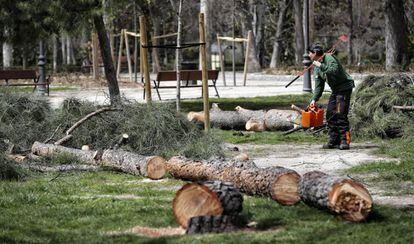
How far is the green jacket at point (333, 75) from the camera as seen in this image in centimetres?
1323

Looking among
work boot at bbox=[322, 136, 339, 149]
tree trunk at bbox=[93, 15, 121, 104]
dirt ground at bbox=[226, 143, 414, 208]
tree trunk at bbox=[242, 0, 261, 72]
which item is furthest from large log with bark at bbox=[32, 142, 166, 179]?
tree trunk at bbox=[242, 0, 261, 72]

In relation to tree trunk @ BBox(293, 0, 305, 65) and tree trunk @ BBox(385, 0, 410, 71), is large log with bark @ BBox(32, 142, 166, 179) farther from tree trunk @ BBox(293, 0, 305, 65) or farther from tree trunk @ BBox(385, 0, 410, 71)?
tree trunk @ BBox(293, 0, 305, 65)

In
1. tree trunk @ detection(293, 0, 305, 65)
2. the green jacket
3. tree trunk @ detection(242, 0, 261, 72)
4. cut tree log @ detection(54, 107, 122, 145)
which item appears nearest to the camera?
cut tree log @ detection(54, 107, 122, 145)

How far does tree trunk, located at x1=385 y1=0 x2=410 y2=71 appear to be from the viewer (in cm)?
3250

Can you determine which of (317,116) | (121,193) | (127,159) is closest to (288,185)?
(121,193)

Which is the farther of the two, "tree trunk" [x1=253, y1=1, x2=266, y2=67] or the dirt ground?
"tree trunk" [x1=253, y1=1, x2=266, y2=67]

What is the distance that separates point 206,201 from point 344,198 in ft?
3.83

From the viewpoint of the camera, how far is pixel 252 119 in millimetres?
17203

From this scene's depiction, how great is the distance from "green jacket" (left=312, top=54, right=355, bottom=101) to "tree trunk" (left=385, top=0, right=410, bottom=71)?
19245mm

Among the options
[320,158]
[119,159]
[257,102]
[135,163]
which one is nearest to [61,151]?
[119,159]

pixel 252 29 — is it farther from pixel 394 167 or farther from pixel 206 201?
pixel 206 201

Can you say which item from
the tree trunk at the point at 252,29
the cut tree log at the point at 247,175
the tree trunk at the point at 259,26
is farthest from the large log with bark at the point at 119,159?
the tree trunk at the point at 259,26

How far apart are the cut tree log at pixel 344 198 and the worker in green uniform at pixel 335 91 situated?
5636 mm

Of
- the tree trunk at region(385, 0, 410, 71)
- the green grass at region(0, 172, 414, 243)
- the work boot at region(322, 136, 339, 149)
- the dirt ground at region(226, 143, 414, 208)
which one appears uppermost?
the tree trunk at region(385, 0, 410, 71)
